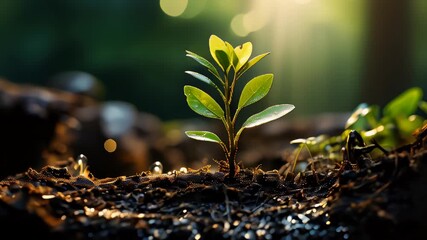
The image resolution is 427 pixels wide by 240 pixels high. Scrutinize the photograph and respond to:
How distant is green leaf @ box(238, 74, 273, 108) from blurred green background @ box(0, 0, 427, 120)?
14.9m

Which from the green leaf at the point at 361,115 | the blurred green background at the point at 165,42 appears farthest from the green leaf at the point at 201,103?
the blurred green background at the point at 165,42

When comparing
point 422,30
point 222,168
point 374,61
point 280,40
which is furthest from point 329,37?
point 222,168

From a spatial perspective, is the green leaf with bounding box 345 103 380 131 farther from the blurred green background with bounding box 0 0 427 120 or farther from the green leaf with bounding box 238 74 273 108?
the blurred green background with bounding box 0 0 427 120

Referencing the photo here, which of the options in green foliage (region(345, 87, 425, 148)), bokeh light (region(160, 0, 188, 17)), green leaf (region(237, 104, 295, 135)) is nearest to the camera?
green leaf (region(237, 104, 295, 135))

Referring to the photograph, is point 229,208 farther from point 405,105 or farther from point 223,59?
point 405,105

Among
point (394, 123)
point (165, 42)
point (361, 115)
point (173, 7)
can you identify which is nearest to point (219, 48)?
point (361, 115)

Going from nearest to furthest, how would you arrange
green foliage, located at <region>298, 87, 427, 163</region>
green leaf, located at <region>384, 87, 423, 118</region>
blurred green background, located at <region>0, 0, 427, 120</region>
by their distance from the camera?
1. green foliage, located at <region>298, 87, 427, 163</region>
2. green leaf, located at <region>384, 87, 423, 118</region>
3. blurred green background, located at <region>0, 0, 427, 120</region>

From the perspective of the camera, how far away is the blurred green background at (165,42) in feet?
56.8

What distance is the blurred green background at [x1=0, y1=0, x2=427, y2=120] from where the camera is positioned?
17.3 m

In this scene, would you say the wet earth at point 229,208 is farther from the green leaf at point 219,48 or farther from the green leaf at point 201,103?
the green leaf at point 219,48

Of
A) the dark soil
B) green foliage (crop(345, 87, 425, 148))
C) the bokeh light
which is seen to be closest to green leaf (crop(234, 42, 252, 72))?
the dark soil

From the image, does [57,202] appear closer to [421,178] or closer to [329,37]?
[421,178]

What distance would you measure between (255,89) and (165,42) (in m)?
16.2

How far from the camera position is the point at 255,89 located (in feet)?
5.02
